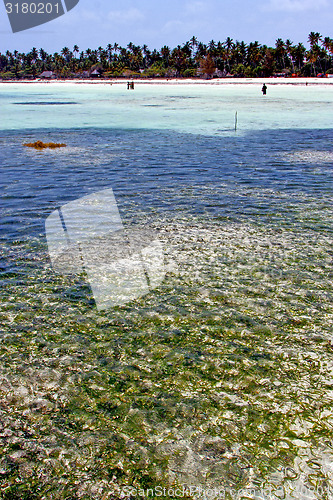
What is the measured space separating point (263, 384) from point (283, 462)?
51.2 inches

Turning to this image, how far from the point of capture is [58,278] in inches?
378

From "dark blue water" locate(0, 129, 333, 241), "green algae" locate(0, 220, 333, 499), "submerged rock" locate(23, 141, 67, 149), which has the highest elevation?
"submerged rock" locate(23, 141, 67, 149)

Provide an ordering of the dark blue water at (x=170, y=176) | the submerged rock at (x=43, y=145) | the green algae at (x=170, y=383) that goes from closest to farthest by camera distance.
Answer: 1. the green algae at (x=170, y=383)
2. the dark blue water at (x=170, y=176)
3. the submerged rock at (x=43, y=145)

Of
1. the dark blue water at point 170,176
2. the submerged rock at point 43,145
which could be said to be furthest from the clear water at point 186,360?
the submerged rock at point 43,145

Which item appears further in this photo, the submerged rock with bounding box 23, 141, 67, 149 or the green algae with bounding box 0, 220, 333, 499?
the submerged rock with bounding box 23, 141, 67, 149

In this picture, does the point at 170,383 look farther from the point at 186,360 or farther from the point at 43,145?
the point at 43,145

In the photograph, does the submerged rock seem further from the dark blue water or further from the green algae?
the green algae

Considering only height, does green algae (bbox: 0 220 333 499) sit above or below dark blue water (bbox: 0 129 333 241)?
above

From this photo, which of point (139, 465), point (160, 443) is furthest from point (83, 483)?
point (160, 443)

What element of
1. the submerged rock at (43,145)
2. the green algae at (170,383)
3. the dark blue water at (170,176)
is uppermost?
the submerged rock at (43,145)

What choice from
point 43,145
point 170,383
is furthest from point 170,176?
point 170,383

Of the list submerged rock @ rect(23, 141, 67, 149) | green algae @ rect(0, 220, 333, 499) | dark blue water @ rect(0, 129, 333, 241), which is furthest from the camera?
submerged rock @ rect(23, 141, 67, 149)

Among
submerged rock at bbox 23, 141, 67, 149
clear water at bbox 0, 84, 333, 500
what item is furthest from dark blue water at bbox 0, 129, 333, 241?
submerged rock at bbox 23, 141, 67, 149

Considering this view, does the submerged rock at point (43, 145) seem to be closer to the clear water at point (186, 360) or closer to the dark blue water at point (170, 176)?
the dark blue water at point (170, 176)
